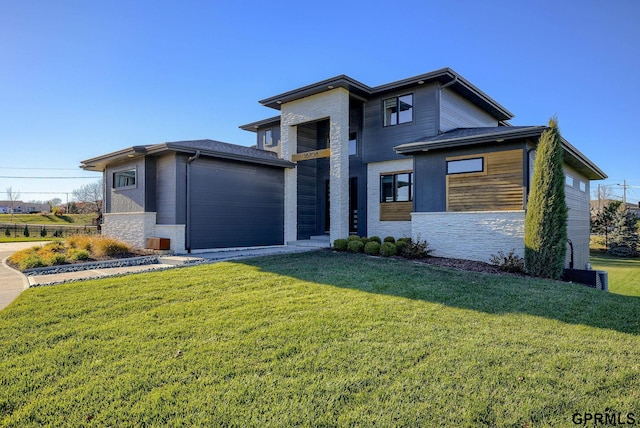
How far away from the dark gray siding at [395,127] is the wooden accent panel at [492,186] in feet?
8.84

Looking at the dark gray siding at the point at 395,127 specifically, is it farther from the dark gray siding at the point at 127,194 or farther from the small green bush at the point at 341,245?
the dark gray siding at the point at 127,194

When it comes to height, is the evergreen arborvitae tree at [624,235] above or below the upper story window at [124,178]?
below

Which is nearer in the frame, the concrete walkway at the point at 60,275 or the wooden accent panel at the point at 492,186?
the concrete walkway at the point at 60,275

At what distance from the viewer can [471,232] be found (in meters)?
10.6

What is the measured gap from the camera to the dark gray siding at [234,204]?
12.1 m

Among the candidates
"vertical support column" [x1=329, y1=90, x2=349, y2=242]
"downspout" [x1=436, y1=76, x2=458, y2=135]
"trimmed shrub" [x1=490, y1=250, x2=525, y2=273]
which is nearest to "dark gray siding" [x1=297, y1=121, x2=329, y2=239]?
"vertical support column" [x1=329, y1=90, x2=349, y2=242]

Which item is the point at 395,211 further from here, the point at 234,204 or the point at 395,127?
the point at 234,204

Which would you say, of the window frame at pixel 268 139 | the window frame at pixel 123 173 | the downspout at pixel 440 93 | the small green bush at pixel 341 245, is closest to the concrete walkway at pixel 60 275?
the small green bush at pixel 341 245

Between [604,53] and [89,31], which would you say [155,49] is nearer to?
[89,31]

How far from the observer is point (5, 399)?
2.86 meters

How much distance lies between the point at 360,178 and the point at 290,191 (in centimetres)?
306

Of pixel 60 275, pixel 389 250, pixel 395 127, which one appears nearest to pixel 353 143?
pixel 395 127

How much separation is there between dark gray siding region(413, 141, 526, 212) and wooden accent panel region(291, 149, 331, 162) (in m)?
3.92

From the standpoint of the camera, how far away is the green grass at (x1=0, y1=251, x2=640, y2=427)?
2.71 metres
